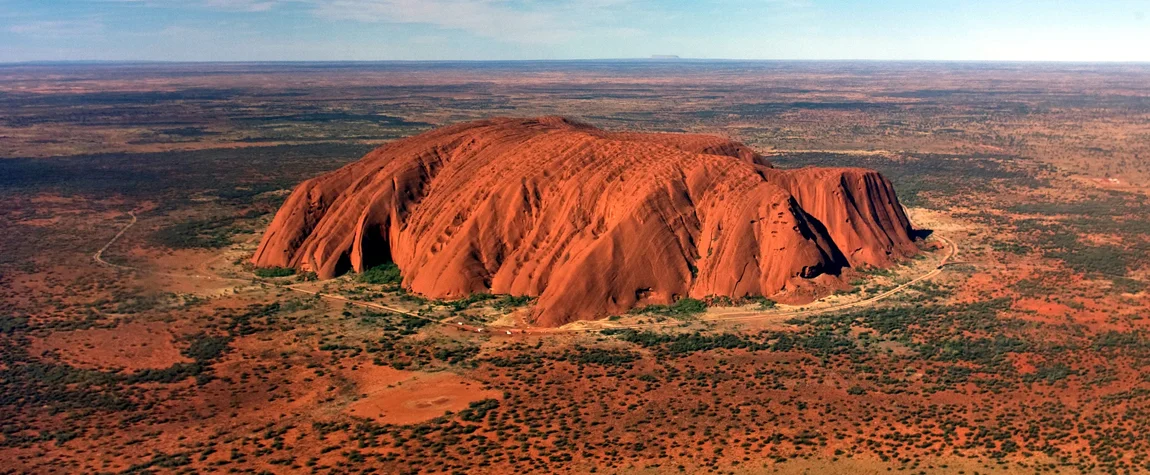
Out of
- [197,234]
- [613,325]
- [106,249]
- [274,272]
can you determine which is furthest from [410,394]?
[197,234]

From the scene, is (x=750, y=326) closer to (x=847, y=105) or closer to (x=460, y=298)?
(x=460, y=298)

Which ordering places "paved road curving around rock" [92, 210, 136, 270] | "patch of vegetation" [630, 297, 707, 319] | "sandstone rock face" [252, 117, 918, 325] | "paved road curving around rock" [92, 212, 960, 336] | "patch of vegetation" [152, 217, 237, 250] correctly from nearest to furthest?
"paved road curving around rock" [92, 212, 960, 336], "patch of vegetation" [630, 297, 707, 319], "sandstone rock face" [252, 117, 918, 325], "paved road curving around rock" [92, 210, 136, 270], "patch of vegetation" [152, 217, 237, 250]

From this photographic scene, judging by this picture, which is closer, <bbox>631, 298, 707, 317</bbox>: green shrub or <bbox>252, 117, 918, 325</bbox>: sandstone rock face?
<bbox>631, 298, 707, 317</bbox>: green shrub

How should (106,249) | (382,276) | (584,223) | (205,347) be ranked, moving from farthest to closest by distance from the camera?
(106,249)
(382,276)
(584,223)
(205,347)

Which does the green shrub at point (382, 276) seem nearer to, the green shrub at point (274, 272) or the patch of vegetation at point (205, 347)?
the green shrub at point (274, 272)

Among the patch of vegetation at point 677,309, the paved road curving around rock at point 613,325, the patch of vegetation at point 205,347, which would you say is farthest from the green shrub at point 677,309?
the patch of vegetation at point 205,347

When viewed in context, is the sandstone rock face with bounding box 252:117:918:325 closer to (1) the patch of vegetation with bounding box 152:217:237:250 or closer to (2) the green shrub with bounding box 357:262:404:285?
(2) the green shrub with bounding box 357:262:404:285

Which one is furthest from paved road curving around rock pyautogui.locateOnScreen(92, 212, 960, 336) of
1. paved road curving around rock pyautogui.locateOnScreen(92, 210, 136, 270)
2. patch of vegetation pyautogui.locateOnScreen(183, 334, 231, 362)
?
patch of vegetation pyautogui.locateOnScreen(183, 334, 231, 362)

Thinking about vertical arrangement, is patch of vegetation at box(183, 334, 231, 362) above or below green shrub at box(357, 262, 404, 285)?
below

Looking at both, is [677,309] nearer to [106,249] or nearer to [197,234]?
[197,234]
